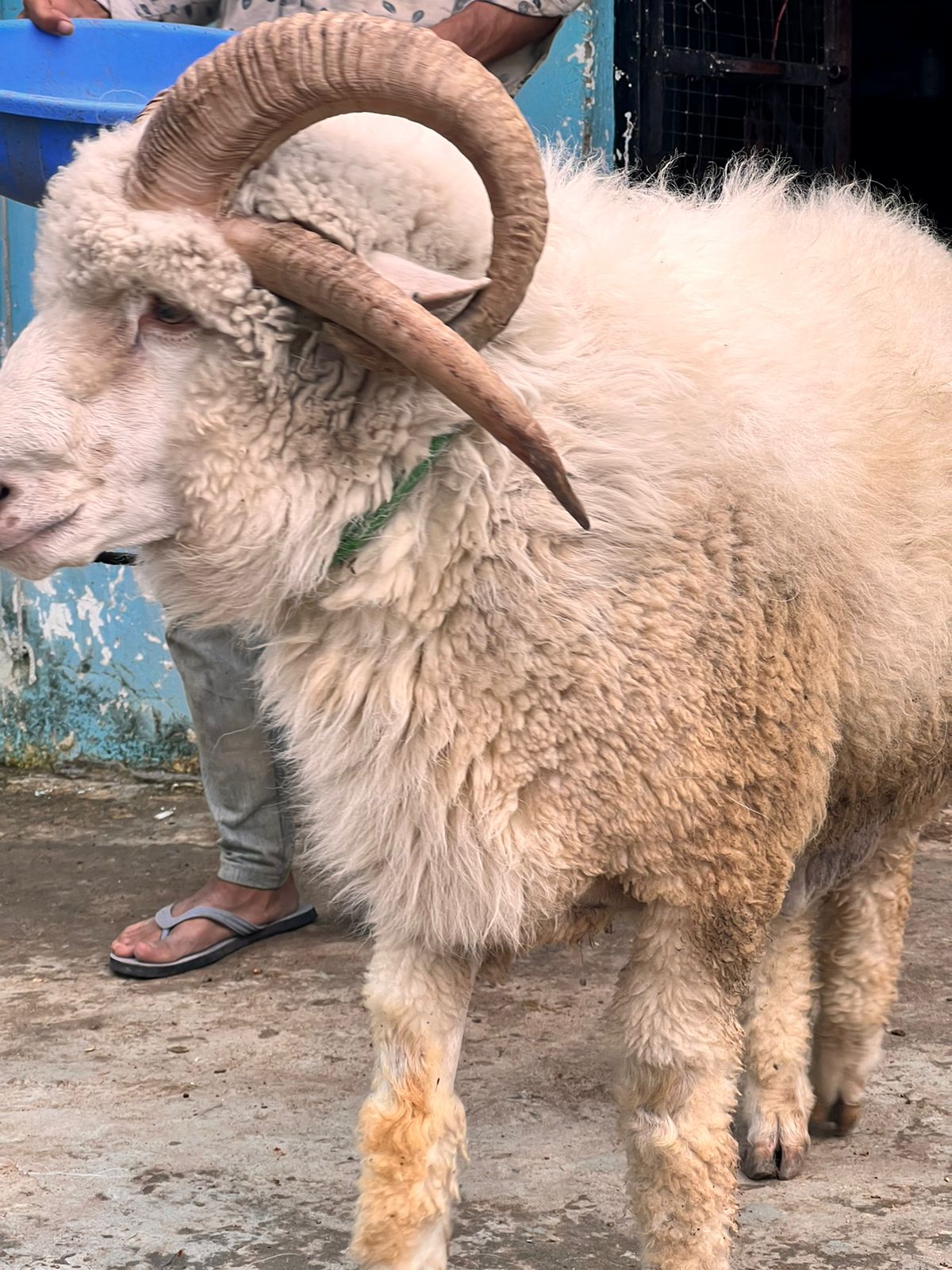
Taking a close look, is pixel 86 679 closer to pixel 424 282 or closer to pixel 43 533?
pixel 43 533

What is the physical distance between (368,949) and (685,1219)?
1.68 metres

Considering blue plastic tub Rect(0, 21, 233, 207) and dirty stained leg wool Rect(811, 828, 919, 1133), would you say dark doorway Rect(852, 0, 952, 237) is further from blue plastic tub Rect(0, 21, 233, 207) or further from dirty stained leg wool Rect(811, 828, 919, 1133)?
blue plastic tub Rect(0, 21, 233, 207)

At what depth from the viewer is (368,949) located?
391 centimetres

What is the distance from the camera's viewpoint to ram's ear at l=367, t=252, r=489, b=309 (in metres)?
2.08

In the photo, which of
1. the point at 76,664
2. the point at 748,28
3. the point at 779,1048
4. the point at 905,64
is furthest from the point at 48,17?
the point at 905,64

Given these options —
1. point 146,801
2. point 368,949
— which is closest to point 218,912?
point 368,949

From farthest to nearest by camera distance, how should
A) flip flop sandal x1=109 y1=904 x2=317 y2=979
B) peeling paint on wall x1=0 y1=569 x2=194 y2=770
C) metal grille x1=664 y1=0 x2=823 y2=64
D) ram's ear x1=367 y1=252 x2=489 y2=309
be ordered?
peeling paint on wall x1=0 y1=569 x2=194 y2=770 → metal grille x1=664 y1=0 x2=823 y2=64 → flip flop sandal x1=109 y1=904 x2=317 y2=979 → ram's ear x1=367 y1=252 x2=489 y2=309

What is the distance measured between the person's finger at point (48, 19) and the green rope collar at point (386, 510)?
1.28 meters

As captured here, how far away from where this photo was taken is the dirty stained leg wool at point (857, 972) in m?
3.09

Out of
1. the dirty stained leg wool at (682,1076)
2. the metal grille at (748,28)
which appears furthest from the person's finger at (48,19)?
the metal grille at (748,28)

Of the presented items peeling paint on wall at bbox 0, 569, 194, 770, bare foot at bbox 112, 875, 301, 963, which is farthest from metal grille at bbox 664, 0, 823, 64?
bare foot at bbox 112, 875, 301, 963

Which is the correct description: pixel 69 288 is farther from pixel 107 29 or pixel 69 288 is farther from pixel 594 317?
pixel 107 29

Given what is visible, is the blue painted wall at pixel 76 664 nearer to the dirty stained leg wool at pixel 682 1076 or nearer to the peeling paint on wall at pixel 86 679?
the peeling paint on wall at pixel 86 679

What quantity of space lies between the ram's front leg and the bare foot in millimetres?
1524
